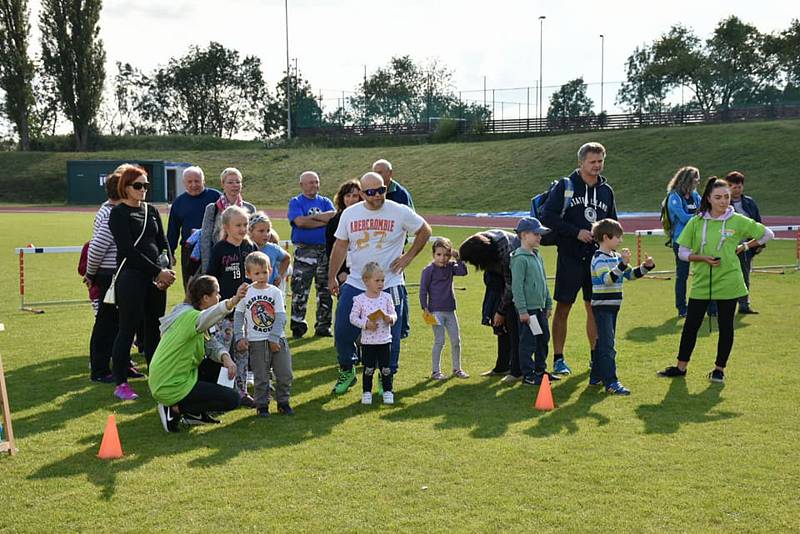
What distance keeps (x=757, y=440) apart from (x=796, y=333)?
4.71 metres

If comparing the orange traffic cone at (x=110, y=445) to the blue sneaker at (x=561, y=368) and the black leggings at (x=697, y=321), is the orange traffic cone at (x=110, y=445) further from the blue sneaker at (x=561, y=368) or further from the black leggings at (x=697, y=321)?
the black leggings at (x=697, y=321)

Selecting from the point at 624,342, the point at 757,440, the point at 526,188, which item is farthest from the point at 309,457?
the point at 526,188

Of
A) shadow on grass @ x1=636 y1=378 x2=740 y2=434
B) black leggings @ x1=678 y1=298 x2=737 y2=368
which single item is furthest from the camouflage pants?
shadow on grass @ x1=636 y1=378 x2=740 y2=434

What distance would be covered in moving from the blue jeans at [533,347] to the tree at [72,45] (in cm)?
6942

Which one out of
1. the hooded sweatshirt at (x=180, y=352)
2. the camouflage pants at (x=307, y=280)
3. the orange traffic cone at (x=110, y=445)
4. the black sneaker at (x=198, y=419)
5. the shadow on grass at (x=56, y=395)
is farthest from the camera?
the camouflage pants at (x=307, y=280)

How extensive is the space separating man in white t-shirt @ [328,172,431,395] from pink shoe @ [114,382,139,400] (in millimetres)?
1800

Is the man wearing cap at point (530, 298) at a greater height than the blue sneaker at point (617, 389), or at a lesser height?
greater

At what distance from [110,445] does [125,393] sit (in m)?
1.80

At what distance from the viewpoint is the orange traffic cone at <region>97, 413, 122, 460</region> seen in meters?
5.65

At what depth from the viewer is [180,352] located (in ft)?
21.0

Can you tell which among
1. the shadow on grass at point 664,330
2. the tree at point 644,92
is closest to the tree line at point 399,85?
the tree at point 644,92

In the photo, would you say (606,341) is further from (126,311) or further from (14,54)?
(14,54)

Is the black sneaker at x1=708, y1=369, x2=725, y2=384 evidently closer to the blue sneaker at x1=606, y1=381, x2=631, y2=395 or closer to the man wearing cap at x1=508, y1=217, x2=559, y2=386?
the blue sneaker at x1=606, y1=381, x2=631, y2=395

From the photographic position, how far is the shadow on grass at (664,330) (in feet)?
33.1
